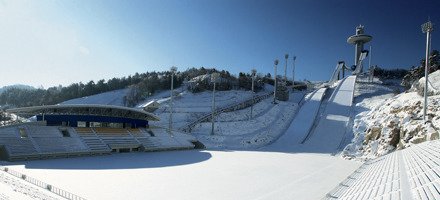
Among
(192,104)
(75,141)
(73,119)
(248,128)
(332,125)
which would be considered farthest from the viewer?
(192,104)

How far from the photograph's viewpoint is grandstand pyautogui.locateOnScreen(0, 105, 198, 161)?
26.6m

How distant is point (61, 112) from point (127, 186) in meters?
22.2

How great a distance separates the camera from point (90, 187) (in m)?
15.9

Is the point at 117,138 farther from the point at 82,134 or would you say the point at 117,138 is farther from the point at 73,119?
the point at 73,119

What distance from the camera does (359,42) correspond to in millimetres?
93375

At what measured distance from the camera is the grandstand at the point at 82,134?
26.6 meters

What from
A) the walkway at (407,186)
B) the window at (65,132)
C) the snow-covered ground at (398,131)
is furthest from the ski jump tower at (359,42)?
the window at (65,132)

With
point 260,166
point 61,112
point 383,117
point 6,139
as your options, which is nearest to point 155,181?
point 260,166

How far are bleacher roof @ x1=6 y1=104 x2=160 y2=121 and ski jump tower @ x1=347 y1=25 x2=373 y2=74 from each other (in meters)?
75.3

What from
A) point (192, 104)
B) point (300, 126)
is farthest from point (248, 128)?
point (192, 104)

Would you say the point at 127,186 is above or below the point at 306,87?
below

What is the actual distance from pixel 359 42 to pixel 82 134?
9053cm

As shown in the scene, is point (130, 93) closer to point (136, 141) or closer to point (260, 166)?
point (136, 141)

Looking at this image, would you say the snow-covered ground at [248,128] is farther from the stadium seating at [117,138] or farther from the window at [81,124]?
the window at [81,124]
